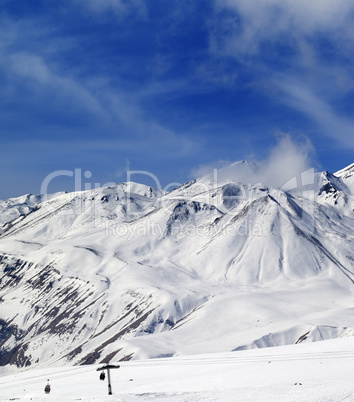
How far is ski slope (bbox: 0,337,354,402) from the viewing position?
1272 inches

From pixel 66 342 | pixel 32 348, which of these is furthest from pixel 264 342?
pixel 32 348

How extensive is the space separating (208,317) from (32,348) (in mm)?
76665

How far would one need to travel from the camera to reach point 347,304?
18175 centimetres

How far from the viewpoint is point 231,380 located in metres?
41.0

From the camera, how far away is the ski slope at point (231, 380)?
3231cm

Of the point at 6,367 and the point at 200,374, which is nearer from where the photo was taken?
the point at 200,374

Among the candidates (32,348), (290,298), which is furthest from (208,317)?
(32,348)

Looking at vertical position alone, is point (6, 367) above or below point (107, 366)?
below

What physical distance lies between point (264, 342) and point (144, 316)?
61.2 m

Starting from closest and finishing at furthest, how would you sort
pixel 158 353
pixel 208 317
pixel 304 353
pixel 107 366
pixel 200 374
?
pixel 107 366
pixel 200 374
pixel 304 353
pixel 158 353
pixel 208 317

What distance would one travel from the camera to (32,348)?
193500 mm

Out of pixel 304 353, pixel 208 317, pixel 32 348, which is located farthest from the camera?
pixel 32 348

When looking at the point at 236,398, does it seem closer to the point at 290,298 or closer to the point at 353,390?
the point at 353,390

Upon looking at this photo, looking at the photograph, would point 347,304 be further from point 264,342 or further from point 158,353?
point 158,353
